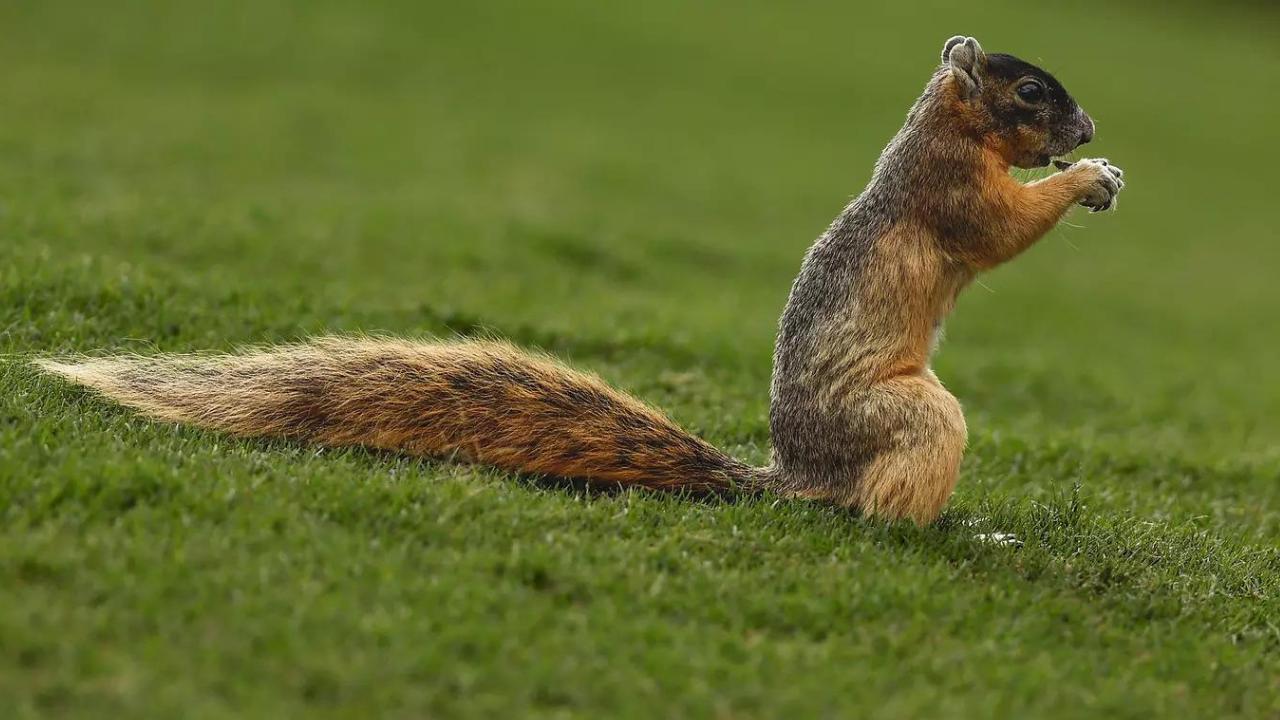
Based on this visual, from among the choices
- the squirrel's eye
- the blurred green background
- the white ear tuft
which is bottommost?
the blurred green background

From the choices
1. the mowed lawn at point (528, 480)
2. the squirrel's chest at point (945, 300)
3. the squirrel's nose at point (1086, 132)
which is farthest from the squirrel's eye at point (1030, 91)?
the squirrel's chest at point (945, 300)

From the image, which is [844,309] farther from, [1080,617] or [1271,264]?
[1271,264]

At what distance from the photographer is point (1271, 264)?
74.1 feet

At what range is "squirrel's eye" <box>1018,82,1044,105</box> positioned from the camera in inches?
254

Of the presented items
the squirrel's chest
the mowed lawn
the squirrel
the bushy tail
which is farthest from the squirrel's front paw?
the bushy tail

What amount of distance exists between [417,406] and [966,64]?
3275 millimetres

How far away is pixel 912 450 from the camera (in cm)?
581

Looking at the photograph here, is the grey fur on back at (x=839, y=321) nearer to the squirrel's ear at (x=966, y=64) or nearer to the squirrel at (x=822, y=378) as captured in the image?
the squirrel at (x=822, y=378)

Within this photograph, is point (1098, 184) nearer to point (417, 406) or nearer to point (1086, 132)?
point (1086, 132)

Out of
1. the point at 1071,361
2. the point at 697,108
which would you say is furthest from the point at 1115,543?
the point at 697,108

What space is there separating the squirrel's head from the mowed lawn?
2.14 feet

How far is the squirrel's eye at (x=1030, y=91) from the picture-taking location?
254 inches

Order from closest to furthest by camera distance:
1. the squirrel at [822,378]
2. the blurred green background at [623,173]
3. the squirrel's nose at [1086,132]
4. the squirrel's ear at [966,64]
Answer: the squirrel at [822,378] < the squirrel's ear at [966,64] < the squirrel's nose at [1086,132] < the blurred green background at [623,173]

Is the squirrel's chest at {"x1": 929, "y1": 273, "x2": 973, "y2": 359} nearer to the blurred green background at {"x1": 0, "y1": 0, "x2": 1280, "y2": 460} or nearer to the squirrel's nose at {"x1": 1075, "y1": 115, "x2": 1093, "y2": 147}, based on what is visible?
the blurred green background at {"x1": 0, "y1": 0, "x2": 1280, "y2": 460}
